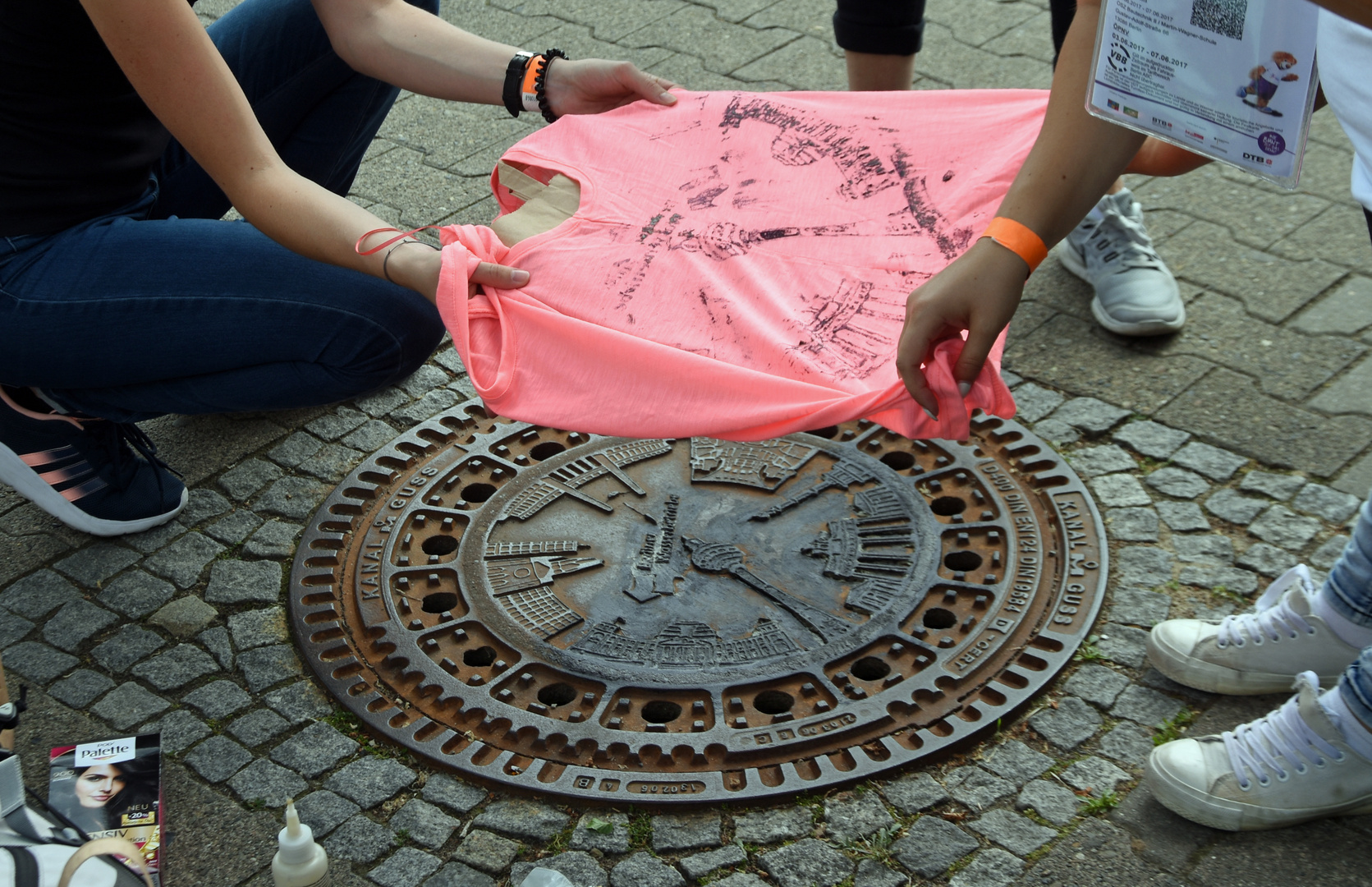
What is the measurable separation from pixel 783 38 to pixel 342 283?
8.62ft

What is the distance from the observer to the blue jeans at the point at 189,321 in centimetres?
249

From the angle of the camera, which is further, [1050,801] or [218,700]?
[218,700]

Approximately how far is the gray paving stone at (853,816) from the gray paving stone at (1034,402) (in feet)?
3.83

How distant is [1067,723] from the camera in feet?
7.47

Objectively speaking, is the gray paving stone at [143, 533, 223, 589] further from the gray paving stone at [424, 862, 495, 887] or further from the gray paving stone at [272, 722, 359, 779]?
the gray paving stone at [424, 862, 495, 887]

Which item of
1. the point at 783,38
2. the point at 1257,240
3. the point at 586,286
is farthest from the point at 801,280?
the point at 783,38

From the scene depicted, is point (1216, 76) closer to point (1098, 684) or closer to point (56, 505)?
point (1098, 684)

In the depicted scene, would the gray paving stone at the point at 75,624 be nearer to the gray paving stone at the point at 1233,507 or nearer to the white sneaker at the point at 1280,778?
the white sneaker at the point at 1280,778

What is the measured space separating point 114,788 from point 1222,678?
1.97 meters

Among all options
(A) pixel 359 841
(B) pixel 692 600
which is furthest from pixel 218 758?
(B) pixel 692 600

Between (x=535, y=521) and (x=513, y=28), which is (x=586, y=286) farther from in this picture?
(x=513, y=28)

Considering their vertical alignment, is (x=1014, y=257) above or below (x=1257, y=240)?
above

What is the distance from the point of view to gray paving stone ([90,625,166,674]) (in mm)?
2492

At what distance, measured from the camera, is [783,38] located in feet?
15.3
